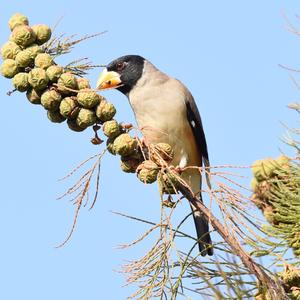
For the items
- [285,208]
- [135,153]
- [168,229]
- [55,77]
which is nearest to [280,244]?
[285,208]

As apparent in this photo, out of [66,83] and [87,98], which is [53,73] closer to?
[66,83]

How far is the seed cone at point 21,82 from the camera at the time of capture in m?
2.98

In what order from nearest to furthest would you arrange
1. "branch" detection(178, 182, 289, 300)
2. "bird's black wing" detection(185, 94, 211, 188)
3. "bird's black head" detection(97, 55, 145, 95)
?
"branch" detection(178, 182, 289, 300)
"bird's black head" detection(97, 55, 145, 95)
"bird's black wing" detection(185, 94, 211, 188)

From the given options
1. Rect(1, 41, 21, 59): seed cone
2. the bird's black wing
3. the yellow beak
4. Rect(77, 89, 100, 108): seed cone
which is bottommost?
Rect(77, 89, 100, 108): seed cone

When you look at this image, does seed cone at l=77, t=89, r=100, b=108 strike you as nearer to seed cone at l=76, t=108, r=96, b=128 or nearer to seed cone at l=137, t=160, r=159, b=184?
seed cone at l=76, t=108, r=96, b=128

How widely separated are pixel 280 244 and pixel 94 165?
0.81 meters

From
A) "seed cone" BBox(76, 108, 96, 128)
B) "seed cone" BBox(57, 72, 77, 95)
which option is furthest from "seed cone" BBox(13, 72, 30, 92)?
"seed cone" BBox(76, 108, 96, 128)

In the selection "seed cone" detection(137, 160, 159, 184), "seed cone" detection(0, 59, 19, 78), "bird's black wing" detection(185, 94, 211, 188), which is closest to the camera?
"seed cone" detection(137, 160, 159, 184)

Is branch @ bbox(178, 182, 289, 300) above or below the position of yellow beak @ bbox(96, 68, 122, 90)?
below

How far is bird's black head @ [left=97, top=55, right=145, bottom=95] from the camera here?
525 centimetres

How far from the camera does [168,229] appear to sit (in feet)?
9.00

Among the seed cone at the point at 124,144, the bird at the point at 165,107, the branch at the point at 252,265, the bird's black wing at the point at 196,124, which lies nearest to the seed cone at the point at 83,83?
the seed cone at the point at 124,144

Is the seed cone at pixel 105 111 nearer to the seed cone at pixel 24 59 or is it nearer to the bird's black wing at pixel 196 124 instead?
the seed cone at pixel 24 59

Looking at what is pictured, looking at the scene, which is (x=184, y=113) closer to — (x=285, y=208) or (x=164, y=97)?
(x=164, y=97)
